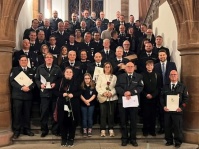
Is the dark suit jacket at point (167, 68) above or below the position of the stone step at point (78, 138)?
above

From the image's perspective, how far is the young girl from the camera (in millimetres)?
5988

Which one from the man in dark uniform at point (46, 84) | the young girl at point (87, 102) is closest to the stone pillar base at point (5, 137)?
the man in dark uniform at point (46, 84)

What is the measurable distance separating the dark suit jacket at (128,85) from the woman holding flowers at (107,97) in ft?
0.61

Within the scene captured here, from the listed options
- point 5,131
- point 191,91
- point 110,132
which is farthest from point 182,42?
point 5,131

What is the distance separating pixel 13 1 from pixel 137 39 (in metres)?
3.46

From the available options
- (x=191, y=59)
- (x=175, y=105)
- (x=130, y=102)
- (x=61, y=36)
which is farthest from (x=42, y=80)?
(x=191, y=59)

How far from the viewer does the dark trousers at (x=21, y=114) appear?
234 inches

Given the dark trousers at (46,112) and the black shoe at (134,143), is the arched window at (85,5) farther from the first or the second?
the black shoe at (134,143)

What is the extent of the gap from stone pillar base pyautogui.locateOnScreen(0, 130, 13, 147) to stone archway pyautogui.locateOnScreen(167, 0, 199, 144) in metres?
3.28

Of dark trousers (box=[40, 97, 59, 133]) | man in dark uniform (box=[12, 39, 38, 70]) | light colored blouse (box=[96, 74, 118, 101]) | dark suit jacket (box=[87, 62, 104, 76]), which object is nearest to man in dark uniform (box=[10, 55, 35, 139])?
dark trousers (box=[40, 97, 59, 133])

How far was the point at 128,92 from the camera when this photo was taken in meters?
5.76

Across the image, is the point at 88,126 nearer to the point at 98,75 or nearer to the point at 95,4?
the point at 98,75

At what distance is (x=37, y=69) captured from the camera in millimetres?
6059

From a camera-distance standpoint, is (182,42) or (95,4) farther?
(95,4)
